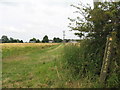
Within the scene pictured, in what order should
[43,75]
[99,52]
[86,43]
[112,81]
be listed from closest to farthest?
[112,81] → [99,52] → [86,43] → [43,75]

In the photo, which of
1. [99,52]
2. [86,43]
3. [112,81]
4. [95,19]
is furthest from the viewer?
[86,43]

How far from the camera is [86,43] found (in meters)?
4.56

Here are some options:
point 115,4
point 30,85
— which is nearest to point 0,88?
point 30,85

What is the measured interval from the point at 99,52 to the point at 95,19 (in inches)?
35.4

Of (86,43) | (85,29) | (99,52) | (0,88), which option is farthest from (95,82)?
(0,88)

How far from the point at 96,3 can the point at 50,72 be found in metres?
2.62

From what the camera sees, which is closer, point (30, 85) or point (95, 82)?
point (95, 82)

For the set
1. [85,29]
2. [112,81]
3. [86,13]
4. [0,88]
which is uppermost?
[86,13]

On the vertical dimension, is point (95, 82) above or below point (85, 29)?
below

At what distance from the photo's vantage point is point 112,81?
373 centimetres

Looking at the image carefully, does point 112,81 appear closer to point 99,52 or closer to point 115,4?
point 99,52

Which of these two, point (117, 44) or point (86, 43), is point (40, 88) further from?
point (117, 44)

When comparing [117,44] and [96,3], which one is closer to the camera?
[117,44]

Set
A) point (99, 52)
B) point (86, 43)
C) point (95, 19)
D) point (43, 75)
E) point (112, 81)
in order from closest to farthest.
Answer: point (112, 81)
point (95, 19)
point (99, 52)
point (86, 43)
point (43, 75)
